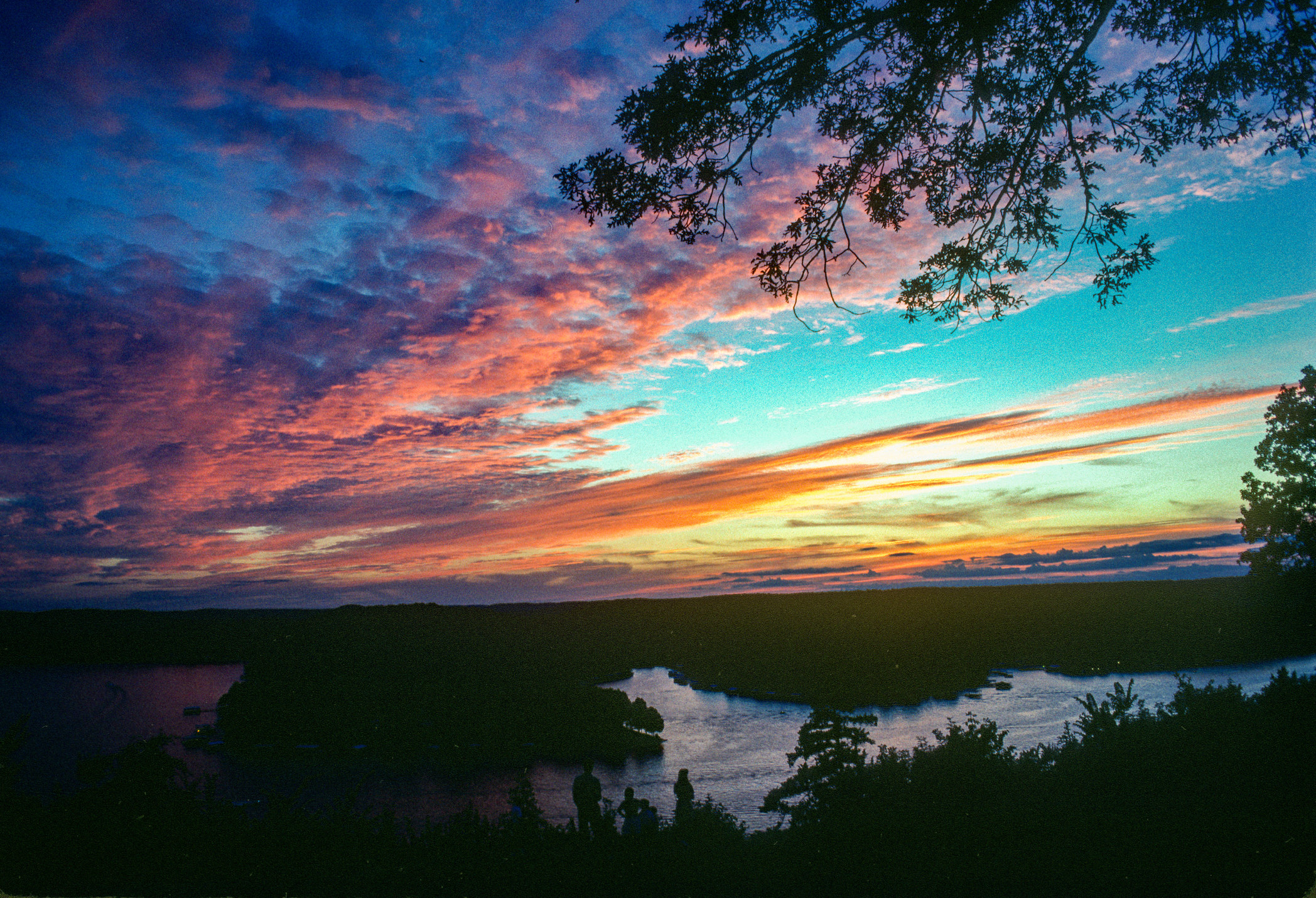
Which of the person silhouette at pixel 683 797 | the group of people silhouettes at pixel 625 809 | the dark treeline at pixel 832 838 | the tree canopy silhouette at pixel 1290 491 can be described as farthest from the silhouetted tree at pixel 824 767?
the tree canopy silhouette at pixel 1290 491

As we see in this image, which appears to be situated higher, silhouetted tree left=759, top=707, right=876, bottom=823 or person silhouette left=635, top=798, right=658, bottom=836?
silhouetted tree left=759, top=707, right=876, bottom=823

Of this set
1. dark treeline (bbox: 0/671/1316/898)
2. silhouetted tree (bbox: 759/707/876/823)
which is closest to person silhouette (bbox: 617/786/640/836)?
dark treeline (bbox: 0/671/1316/898)

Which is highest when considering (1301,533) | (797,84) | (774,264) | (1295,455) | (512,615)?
(797,84)

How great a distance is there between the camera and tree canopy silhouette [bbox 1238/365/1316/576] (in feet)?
101

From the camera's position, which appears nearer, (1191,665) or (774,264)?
(774,264)

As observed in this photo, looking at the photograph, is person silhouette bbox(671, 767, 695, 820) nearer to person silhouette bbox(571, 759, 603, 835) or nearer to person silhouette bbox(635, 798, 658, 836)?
person silhouette bbox(635, 798, 658, 836)

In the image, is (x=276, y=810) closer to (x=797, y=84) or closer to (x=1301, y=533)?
(x=797, y=84)

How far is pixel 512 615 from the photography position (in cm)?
11875

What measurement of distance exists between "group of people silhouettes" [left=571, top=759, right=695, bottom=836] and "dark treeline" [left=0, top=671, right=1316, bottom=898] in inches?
13.3

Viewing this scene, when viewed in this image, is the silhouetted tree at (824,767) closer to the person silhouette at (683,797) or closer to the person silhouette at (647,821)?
the person silhouette at (683,797)

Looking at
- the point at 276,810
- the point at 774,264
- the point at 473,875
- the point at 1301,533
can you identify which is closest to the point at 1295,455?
the point at 1301,533

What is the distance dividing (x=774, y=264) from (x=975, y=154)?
11.3 feet

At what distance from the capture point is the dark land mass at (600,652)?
127ft

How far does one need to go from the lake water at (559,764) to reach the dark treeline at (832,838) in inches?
68.3
